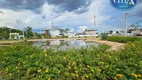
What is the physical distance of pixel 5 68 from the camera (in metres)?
3.29

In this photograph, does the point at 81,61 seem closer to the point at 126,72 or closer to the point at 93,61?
the point at 93,61

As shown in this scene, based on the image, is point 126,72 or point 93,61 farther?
point 93,61

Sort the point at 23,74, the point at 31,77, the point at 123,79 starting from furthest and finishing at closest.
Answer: the point at 23,74, the point at 31,77, the point at 123,79

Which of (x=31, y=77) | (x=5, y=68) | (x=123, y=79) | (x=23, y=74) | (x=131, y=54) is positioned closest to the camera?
(x=123, y=79)


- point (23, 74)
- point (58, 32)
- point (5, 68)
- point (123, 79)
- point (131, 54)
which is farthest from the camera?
point (58, 32)

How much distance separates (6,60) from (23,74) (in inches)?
35.5

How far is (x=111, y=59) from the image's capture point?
2.80 meters

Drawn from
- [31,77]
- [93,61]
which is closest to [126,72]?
[93,61]

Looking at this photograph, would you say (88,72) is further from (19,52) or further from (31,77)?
(19,52)

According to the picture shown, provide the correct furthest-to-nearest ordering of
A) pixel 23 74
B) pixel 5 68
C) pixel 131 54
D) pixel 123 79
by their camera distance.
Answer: pixel 5 68, pixel 131 54, pixel 23 74, pixel 123 79

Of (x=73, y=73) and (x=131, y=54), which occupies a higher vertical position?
(x=131, y=54)

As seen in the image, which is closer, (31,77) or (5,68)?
(31,77)

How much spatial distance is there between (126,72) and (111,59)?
466mm

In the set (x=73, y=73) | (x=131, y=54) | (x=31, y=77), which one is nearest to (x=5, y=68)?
(x=31, y=77)
